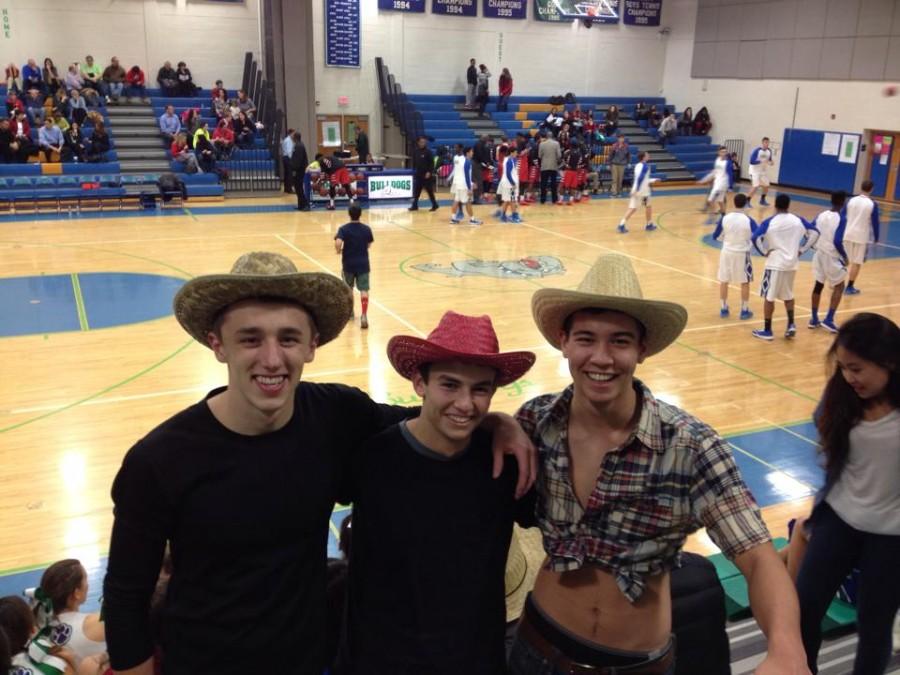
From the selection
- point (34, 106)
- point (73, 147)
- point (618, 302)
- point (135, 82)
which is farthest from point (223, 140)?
point (618, 302)

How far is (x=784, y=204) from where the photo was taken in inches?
363

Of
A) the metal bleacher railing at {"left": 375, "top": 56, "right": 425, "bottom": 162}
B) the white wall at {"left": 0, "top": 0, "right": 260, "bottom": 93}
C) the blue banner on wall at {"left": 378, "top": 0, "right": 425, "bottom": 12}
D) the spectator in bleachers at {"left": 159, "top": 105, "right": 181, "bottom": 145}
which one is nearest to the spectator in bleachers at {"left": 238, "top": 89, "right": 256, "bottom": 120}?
the spectator in bleachers at {"left": 159, "top": 105, "right": 181, "bottom": 145}

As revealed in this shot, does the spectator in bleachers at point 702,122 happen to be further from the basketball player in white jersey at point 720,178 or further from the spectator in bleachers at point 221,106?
the spectator in bleachers at point 221,106

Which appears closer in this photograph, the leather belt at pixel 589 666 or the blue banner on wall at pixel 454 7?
the leather belt at pixel 589 666

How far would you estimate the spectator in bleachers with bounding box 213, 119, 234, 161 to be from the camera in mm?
19969

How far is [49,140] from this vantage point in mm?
18219

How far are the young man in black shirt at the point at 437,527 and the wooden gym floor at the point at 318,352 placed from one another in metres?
3.38

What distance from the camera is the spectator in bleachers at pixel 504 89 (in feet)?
81.7

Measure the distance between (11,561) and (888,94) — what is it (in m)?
23.2

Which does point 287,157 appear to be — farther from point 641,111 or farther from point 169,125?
point 641,111

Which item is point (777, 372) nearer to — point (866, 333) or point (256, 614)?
point (866, 333)

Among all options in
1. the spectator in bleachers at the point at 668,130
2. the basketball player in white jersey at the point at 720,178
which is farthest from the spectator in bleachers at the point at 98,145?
A: the spectator in bleachers at the point at 668,130

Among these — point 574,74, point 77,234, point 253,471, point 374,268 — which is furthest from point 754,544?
point 574,74

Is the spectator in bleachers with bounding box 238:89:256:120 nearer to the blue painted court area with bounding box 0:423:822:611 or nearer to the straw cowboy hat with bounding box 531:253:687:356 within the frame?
the blue painted court area with bounding box 0:423:822:611
